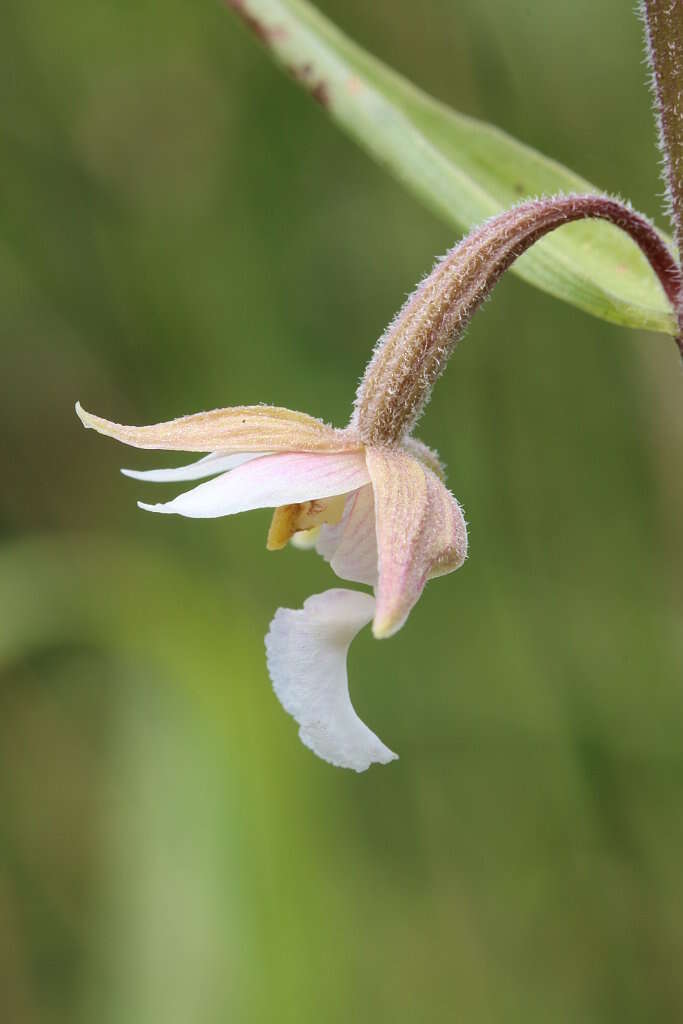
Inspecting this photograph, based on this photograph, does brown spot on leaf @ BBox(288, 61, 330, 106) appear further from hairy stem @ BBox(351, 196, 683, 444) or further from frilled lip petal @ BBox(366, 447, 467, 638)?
frilled lip petal @ BBox(366, 447, 467, 638)

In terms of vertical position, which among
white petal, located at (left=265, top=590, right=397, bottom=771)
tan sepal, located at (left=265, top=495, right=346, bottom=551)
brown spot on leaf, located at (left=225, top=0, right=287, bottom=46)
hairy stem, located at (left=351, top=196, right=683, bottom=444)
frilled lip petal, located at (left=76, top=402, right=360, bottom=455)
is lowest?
white petal, located at (left=265, top=590, right=397, bottom=771)

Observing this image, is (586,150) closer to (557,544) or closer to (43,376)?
(557,544)

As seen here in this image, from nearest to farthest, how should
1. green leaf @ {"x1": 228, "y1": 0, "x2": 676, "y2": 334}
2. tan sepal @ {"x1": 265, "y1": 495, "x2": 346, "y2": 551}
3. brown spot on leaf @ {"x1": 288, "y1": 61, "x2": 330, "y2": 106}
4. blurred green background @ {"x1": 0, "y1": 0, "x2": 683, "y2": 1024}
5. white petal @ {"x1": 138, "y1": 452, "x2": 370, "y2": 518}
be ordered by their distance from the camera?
white petal @ {"x1": 138, "y1": 452, "x2": 370, "y2": 518} < tan sepal @ {"x1": 265, "y1": 495, "x2": 346, "y2": 551} < green leaf @ {"x1": 228, "y1": 0, "x2": 676, "y2": 334} < brown spot on leaf @ {"x1": 288, "y1": 61, "x2": 330, "y2": 106} < blurred green background @ {"x1": 0, "y1": 0, "x2": 683, "y2": 1024}

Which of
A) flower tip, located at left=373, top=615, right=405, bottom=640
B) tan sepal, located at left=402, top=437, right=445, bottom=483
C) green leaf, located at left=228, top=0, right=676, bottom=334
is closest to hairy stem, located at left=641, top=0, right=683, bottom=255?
green leaf, located at left=228, top=0, right=676, bottom=334

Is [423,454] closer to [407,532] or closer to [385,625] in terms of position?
[407,532]

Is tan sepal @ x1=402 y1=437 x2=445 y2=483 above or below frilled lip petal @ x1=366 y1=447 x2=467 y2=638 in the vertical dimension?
above
